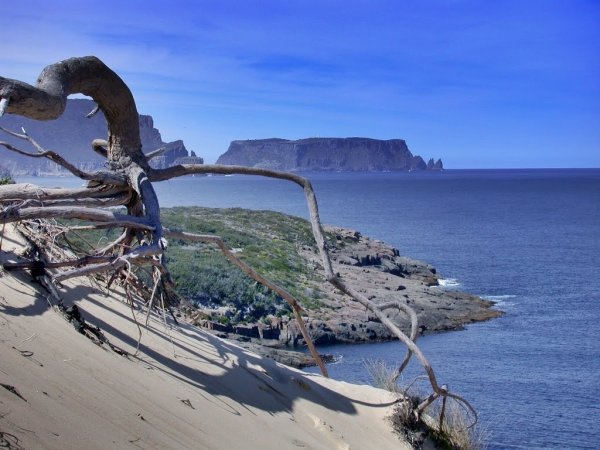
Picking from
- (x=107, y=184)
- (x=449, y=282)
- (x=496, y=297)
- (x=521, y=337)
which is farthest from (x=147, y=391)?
(x=449, y=282)

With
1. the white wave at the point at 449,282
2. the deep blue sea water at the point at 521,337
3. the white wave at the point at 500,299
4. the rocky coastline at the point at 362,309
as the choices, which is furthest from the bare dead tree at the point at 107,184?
the white wave at the point at 449,282

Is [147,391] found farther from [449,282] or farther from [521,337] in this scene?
[449,282]

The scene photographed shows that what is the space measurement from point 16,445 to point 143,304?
16.3 feet

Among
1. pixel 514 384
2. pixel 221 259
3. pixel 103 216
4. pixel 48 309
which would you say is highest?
pixel 103 216

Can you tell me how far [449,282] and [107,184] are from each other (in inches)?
1541

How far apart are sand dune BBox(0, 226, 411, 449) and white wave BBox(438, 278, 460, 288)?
116 feet

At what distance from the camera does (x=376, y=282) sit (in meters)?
39.1

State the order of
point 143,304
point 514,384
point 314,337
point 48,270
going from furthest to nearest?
point 314,337 → point 514,384 → point 143,304 → point 48,270

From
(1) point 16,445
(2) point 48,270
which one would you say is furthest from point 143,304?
(1) point 16,445

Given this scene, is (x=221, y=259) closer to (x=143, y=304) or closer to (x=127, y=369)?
(x=143, y=304)

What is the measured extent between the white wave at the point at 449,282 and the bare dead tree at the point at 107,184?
35525 mm

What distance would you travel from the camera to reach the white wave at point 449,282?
4419 cm

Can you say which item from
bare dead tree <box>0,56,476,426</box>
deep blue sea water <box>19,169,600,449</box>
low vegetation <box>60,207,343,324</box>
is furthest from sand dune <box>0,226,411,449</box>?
low vegetation <box>60,207,343,324</box>

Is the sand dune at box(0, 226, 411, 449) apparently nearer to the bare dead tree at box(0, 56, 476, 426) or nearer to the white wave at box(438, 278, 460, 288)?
the bare dead tree at box(0, 56, 476, 426)
